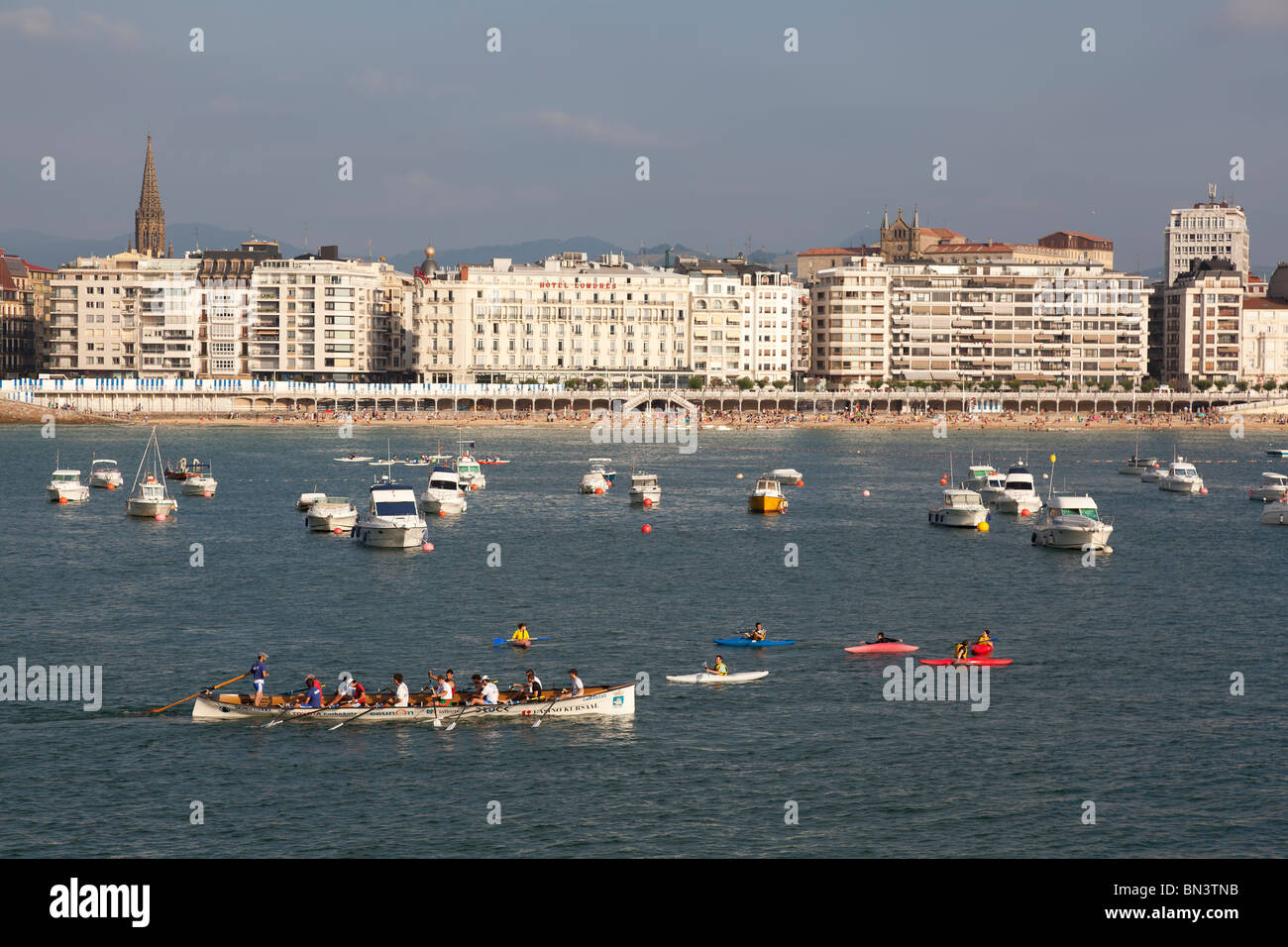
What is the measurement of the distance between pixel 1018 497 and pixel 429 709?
73.4 metres

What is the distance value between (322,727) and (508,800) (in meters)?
8.53

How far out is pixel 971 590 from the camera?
227ft

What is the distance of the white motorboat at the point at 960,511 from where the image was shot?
96.9 m

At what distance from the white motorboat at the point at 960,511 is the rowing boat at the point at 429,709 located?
58.1 metres

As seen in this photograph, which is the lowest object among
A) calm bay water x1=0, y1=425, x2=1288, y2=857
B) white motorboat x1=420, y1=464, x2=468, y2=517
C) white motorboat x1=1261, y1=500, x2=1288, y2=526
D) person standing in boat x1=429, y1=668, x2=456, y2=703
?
calm bay water x1=0, y1=425, x2=1288, y2=857

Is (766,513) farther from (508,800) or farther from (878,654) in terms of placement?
(508,800)

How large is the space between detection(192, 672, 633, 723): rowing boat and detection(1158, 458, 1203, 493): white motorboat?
96.9m

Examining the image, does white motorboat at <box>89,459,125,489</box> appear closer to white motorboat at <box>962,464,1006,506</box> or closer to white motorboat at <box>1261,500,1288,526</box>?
white motorboat at <box>962,464,1006,506</box>

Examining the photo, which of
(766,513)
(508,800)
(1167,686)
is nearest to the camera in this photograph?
(508,800)

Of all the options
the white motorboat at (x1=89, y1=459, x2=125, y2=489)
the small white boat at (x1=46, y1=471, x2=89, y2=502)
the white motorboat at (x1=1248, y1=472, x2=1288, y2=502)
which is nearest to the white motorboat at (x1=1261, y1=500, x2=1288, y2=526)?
the white motorboat at (x1=1248, y1=472, x2=1288, y2=502)

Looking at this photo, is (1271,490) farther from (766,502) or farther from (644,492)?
(644,492)

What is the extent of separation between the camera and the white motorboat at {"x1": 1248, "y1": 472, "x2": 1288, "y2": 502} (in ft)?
383

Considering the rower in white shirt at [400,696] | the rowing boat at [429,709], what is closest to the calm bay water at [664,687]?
the rowing boat at [429,709]
